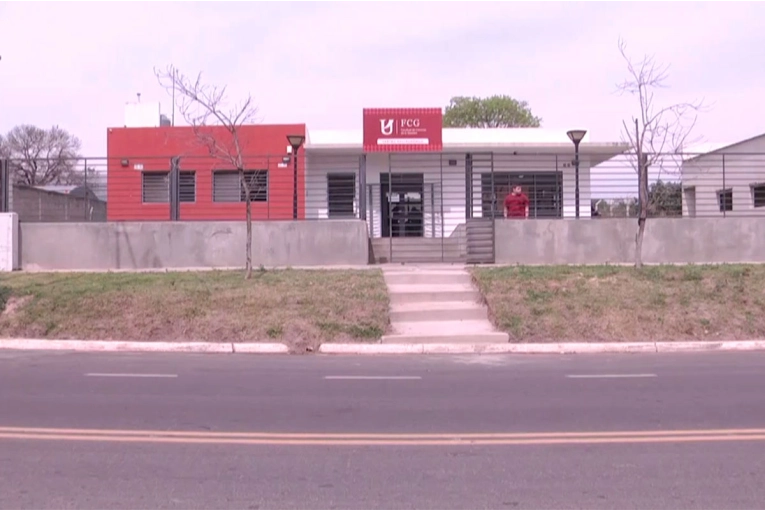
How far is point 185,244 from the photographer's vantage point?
20.1 metres

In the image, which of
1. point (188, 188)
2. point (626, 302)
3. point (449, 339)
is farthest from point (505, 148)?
point (449, 339)

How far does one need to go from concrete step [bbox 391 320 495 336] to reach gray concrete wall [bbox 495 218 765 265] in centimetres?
523

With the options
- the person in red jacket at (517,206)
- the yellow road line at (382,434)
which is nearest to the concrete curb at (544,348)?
the yellow road line at (382,434)

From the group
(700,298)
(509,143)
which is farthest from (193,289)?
(509,143)

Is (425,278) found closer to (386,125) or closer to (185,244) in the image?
(185,244)

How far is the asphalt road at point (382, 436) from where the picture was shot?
601 cm

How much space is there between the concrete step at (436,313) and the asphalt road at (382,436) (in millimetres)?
3281

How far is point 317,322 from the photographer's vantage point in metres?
14.7

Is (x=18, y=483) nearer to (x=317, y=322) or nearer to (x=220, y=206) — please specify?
(x=317, y=322)

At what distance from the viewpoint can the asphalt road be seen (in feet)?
19.7

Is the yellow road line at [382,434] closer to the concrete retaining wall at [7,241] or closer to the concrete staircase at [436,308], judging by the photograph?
the concrete staircase at [436,308]

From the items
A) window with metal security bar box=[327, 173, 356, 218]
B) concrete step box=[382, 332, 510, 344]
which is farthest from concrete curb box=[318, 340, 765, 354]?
window with metal security bar box=[327, 173, 356, 218]

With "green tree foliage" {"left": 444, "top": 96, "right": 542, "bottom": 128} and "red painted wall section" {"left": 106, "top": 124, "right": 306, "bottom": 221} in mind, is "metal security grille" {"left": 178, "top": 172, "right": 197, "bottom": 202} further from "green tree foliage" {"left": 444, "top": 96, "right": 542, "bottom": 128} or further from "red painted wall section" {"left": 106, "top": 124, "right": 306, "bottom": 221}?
"green tree foliage" {"left": 444, "top": 96, "right": 542, "bottom": 128}

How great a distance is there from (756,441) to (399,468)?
9.94ft
